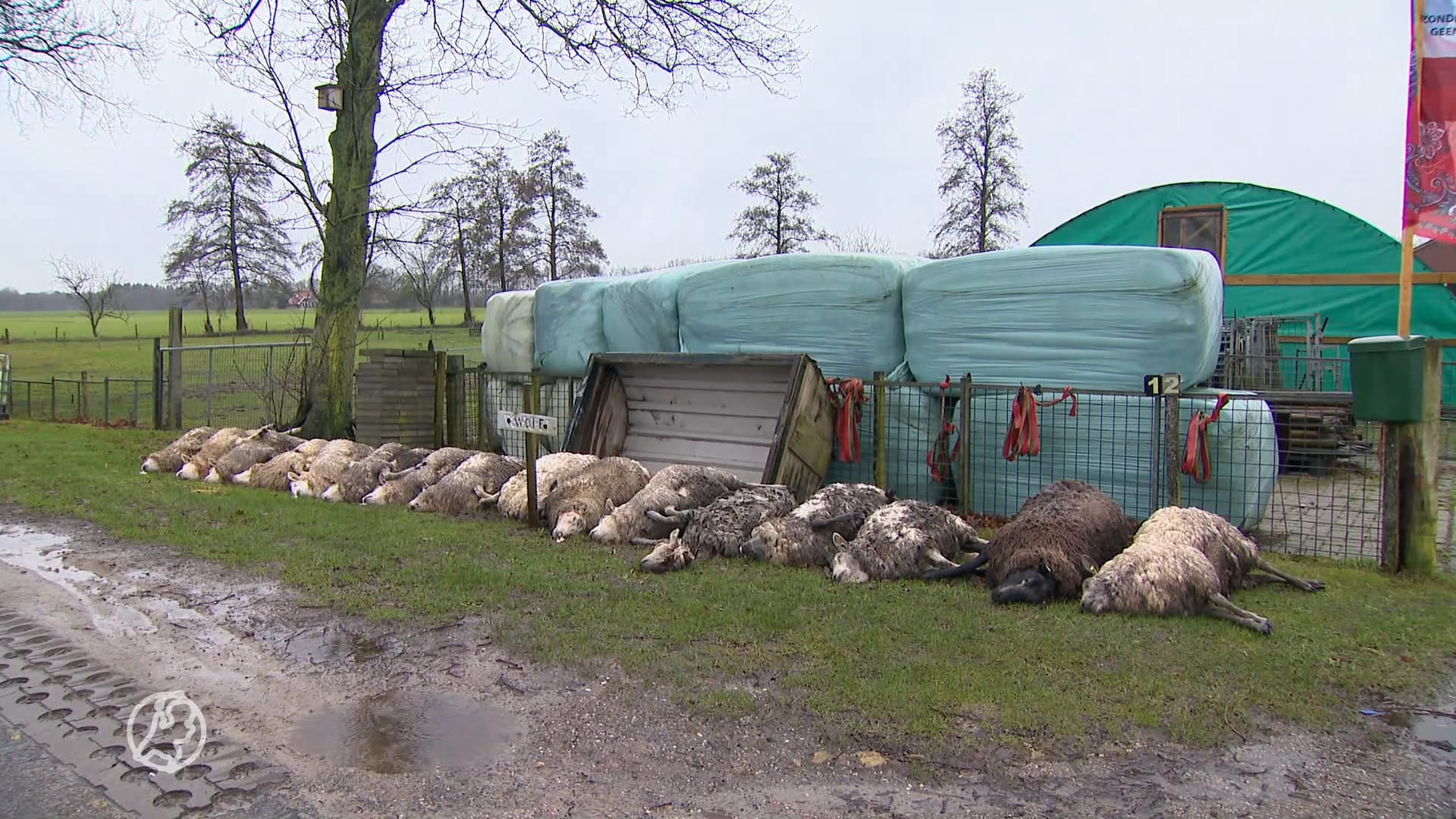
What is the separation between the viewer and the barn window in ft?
63.4

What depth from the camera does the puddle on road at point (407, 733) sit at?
402cm

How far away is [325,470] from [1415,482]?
1065 cm

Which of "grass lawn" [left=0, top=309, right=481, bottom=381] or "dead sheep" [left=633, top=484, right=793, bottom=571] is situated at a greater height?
"grass lawn" [left=0, top=309, right=481, bottom=381]

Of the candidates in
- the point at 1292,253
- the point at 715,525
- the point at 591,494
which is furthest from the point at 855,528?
the point at 1292,253

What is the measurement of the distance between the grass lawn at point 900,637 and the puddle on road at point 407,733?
772 millimetres

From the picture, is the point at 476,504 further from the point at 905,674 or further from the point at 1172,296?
the point at 1172,296

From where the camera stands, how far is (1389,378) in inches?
266

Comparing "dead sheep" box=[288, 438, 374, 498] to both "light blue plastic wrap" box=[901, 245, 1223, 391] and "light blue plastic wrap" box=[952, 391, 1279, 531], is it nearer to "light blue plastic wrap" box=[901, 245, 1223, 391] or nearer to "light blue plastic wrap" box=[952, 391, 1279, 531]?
"light blue plastic wrap" box=[901, 245, 1223, 391]

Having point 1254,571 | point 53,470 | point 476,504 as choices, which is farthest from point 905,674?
point 53,470

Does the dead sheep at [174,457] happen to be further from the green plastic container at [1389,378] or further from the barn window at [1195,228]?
the barn window at [1195,228]

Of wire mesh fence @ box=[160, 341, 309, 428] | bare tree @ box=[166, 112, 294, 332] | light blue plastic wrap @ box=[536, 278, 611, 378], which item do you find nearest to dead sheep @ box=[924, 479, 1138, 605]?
light blue plastic wrap @ box=[536, 278, 611, 378]

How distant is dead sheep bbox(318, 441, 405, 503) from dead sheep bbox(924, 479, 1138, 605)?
666cm

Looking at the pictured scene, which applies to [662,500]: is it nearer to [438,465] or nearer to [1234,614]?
[438,465]

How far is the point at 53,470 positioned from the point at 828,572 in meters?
11.6
